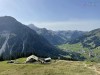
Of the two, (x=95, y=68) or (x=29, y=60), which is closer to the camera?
(x=95, y=68)

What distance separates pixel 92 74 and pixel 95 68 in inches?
453

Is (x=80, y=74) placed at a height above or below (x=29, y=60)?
below

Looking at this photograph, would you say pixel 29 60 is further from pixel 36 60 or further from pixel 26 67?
pixel 26 67

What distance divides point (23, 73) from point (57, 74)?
11.3m

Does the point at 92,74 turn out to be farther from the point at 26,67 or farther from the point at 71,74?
the point at 26,67

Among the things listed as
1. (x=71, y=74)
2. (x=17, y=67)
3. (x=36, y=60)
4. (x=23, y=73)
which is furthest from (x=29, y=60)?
(x=71, y=74)

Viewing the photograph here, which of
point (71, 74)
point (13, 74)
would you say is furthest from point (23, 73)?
point (71, 74)

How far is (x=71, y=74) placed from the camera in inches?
2530

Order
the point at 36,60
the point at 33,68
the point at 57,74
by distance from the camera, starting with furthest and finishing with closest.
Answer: the point at 36,60 < the point at 33,68 < the point at 57,74

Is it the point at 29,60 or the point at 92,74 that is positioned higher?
the point at 29,60

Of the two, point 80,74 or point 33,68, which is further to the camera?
point 33,68

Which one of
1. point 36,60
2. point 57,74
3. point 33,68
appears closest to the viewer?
point 57,74

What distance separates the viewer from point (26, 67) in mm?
76812

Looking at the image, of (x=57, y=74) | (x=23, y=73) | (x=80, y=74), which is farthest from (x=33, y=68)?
(x=80, y=74)
